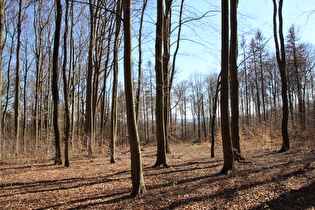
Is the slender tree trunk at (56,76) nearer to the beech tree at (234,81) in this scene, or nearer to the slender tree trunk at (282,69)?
the beech tree at (234,81)

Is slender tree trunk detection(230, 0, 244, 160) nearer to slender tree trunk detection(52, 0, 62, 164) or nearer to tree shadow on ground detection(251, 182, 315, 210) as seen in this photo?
tree shadow on ground detection(251, 182, 315, 210)

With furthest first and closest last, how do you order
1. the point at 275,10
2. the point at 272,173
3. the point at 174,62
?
the point at 174,62 → the point at 275,10 → the point at 272,173

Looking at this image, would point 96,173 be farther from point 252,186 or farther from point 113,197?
point 252,186

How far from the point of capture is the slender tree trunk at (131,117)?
480 centimetres

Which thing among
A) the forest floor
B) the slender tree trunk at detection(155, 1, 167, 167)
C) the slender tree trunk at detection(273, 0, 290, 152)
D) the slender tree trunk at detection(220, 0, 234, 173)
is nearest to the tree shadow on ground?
the forest floor

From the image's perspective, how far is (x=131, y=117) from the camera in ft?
15.8

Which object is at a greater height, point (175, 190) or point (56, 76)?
point (56, 76)

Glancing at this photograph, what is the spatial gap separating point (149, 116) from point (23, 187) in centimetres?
3073

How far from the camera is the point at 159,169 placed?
8.02 meters

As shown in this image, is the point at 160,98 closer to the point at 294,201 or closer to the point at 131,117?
the point at 131,117

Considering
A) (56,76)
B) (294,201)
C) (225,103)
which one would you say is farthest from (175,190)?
(56,76)

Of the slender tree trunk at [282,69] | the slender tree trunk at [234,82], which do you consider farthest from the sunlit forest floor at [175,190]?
the slender tree trunk at [282,69]

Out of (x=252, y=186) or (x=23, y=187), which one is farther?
(x=23, y=187)

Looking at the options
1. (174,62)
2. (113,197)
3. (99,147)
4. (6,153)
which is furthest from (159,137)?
(6,153)
